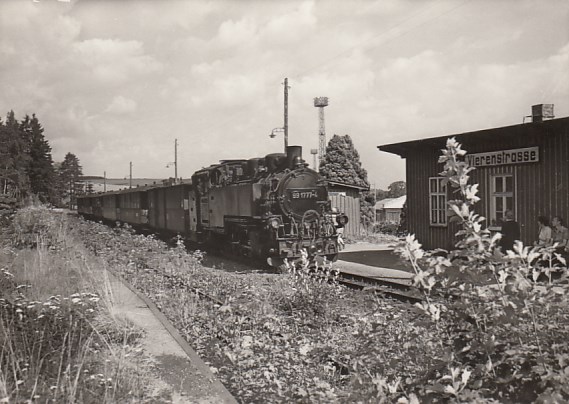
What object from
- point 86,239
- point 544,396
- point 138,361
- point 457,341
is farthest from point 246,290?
point 86,239

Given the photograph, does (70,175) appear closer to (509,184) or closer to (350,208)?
(350,208)

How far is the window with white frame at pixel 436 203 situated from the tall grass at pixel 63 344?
9.85 meters

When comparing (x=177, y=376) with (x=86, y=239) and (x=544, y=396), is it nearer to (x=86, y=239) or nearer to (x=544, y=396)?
(x=544, y=396)

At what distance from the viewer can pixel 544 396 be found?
8.59 ft

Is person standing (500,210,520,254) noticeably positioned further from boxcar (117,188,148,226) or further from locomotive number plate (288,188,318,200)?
boxcar (117,188,148,226)

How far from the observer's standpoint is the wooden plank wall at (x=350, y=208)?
2495cm

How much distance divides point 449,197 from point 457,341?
469 inches

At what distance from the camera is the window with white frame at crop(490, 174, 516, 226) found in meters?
13.2

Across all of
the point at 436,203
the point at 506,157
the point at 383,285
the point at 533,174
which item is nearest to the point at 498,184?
the point at 506,157

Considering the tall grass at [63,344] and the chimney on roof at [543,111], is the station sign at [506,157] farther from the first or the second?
the tall grass at [63,344]

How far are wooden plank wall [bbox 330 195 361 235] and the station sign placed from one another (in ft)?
36.3

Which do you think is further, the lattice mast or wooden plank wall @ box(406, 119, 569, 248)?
the lattice mast

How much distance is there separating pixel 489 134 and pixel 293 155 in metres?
4.99

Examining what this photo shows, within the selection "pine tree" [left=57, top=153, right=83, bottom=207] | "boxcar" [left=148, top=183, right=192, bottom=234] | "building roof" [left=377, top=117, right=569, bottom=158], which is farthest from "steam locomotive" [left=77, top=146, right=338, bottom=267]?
"pine tree" [left=57, top=153, right=83, bottom=207]
